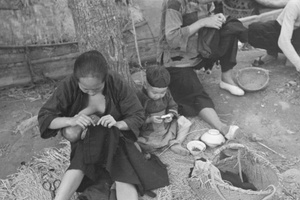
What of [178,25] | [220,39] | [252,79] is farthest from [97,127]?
[252,79]

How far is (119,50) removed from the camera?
3.25 meters

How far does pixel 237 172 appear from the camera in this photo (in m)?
2.78

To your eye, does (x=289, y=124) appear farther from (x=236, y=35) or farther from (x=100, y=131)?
(x=100, y=131)

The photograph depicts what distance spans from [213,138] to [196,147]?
179 mm

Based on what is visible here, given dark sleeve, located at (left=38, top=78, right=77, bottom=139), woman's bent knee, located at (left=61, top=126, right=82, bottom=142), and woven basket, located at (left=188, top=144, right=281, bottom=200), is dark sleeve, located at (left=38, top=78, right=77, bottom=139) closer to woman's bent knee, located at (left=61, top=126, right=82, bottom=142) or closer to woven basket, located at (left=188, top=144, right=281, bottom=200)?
woman's bent knee, located at (left=61, top=126, right=82, bottom=142)

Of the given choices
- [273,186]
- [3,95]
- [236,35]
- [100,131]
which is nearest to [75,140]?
[100,131]

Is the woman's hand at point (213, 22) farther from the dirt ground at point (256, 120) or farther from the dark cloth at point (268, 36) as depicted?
the dark cloth at point (268, 36)

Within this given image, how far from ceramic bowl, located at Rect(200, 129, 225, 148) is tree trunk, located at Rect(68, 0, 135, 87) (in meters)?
1.11

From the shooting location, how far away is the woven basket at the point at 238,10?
20.6 feet

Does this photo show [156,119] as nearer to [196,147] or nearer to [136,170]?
[196,147]

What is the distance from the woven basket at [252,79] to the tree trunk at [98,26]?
A: 1531 millimetres

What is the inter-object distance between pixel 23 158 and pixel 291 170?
2.48m

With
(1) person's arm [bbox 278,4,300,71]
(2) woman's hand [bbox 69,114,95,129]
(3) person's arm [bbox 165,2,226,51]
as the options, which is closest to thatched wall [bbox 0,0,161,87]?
(3) person's arm [bbox 165,2,226,51]

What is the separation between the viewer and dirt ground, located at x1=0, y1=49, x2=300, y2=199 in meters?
3.20
